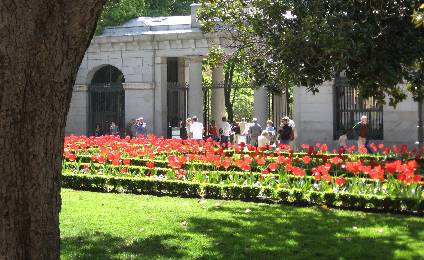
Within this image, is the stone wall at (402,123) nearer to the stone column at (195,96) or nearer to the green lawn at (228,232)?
the stone column at (195,96)

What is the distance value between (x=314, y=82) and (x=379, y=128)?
884 cm

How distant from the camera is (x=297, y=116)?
87.0 feet

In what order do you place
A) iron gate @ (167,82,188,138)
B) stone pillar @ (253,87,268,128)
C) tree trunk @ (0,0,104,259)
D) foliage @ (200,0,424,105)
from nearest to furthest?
tree trunk @ (0,0,104,259), foliage @ (200,0,424,105), stone pillar @ (253,87,268,128), iron gate @ (167,82,188,138)

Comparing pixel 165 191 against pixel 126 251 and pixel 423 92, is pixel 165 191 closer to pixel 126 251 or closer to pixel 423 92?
pixel 126 251

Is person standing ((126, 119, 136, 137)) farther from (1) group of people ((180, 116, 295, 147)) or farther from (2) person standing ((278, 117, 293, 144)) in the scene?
(2) person standing ((278, 117, 293, 144))

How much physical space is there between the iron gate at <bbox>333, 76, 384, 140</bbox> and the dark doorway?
35.9 ft

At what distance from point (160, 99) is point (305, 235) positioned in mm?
22408

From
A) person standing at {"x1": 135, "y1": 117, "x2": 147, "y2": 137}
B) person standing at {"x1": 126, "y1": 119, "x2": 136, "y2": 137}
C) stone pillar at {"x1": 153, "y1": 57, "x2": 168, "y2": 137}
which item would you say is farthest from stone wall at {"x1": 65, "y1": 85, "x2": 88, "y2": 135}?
person standing at {"x1": 135, "y1": 117, "x2": 147, "y2": 137}

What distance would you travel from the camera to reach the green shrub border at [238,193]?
10320mm

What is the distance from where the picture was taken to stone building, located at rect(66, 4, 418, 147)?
25.8 m

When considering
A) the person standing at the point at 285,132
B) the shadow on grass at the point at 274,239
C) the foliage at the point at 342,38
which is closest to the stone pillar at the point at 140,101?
the person standing at the point at 285,132

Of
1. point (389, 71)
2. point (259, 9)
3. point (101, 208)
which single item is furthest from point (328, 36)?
point (101, 208)

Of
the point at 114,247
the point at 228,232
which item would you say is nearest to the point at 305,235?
the point at 228,232

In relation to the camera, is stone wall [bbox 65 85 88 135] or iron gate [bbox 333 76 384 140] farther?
stone wall [bbox 65 85 88 135]
